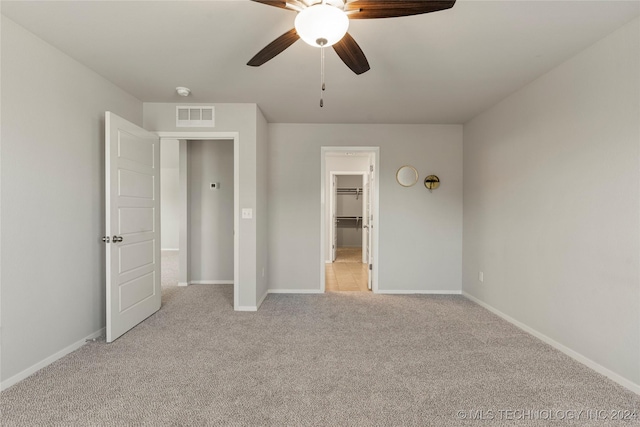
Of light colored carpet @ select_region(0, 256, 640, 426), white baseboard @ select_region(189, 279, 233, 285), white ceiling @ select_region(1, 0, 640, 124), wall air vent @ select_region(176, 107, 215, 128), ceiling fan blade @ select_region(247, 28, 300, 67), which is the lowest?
light colored carpet @ select_region(0, 256, 640, 426)

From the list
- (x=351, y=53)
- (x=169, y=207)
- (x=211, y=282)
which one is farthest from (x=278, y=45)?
(x=169, y=207)

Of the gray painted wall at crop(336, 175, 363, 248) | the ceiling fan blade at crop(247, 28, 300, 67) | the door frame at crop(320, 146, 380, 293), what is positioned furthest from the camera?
the gray painted wall at crop(336, 175, 363, 248)

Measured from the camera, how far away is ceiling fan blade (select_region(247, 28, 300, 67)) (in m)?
1.70

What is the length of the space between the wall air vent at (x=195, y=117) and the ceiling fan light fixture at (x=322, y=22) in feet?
7.48

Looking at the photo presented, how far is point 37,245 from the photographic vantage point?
213 centimetres

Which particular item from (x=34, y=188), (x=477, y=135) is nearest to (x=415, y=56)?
(x=477, y=135)

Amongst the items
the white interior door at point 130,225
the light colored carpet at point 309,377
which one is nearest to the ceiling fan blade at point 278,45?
the white interior door at point 130,225

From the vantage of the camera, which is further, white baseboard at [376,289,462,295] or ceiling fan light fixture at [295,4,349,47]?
white baseboard at [376,289,462,295]

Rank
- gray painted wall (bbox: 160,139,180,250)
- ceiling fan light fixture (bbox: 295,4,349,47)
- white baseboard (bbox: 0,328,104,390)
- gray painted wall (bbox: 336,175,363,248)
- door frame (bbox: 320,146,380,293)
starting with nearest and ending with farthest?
ceiling fan light fixture (bbox: 295,4,349,47) → white baseboard (bbox: 0,328,104,390) → door frame (bbox: 320,146,380,293) → gray painted wall (bbox: 160,139,180,250) → gray painted wall (bbox: 336,175,363,248)

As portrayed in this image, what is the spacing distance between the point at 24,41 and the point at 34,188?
1020mm

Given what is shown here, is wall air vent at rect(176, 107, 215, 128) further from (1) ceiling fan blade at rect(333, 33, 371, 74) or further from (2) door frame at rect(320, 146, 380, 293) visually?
(1) ceiling fan blade at rect(333, 33, 371, 74)

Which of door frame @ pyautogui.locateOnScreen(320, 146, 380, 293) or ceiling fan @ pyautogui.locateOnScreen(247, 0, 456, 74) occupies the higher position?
ceiling fan @ pyautogui.locateOnScreen(247, 0, 456, 74)

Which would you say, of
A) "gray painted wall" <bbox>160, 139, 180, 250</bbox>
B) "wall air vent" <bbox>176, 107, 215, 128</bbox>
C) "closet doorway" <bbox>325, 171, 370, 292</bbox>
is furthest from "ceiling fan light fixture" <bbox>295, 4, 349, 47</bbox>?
"gray painted wall" <bbox>160, 139, 180, 250</bbox>

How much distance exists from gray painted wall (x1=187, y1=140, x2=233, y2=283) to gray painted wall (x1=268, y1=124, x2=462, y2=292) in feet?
3.20
